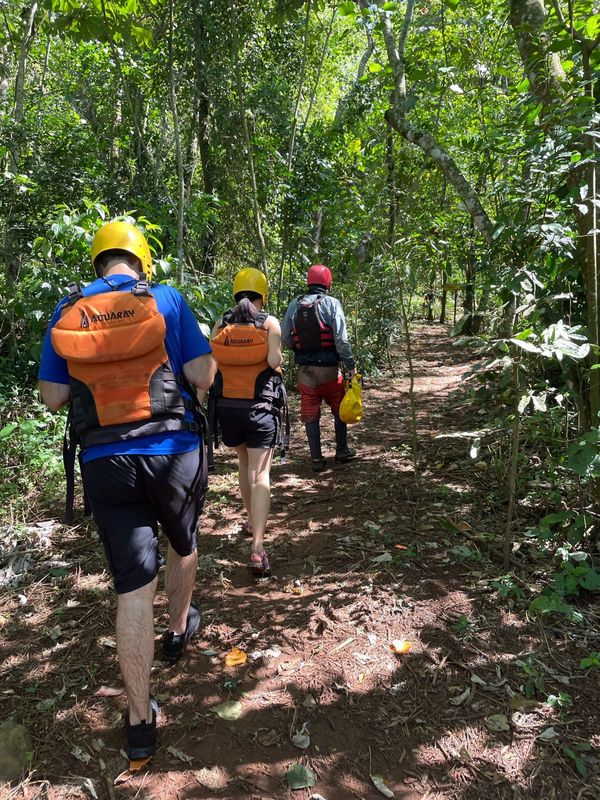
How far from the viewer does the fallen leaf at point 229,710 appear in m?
2.27

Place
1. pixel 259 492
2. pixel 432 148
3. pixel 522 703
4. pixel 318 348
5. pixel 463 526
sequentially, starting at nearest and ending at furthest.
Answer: pixel 522 703 < pixel 259 492 < pixel 463 526 < pixel 432 148 < pixel 318 348

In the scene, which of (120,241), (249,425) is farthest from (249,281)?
(120,241)

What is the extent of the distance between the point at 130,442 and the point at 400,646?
1753 millimetres

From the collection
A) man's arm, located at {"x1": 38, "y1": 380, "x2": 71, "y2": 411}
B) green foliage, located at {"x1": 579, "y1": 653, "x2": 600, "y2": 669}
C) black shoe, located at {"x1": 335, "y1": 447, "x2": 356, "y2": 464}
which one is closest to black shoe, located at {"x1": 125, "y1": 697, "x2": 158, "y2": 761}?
man's arm, located at {"x1": 38, "y1": 380, "x2": 71, "y2": 411}

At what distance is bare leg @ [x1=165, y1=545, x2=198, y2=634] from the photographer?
2461 mm

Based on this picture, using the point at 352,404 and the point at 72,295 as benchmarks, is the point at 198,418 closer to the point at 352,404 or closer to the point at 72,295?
the point at 72,295

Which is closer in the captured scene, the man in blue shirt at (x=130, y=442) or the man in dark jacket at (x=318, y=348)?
the man in blue shirt at (x=130, y=442)

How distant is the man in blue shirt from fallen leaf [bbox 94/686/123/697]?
0.32 meters

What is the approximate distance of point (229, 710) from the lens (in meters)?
2.31

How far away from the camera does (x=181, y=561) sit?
2453 mm

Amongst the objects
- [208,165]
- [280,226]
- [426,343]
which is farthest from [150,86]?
[426,343]

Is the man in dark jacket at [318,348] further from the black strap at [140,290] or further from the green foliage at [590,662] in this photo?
Answer: the green foliage at [590,662]

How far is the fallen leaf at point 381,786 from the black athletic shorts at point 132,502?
1176 millimetres

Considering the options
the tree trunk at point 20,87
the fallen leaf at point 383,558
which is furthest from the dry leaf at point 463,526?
the tree trunk at point 20,87
